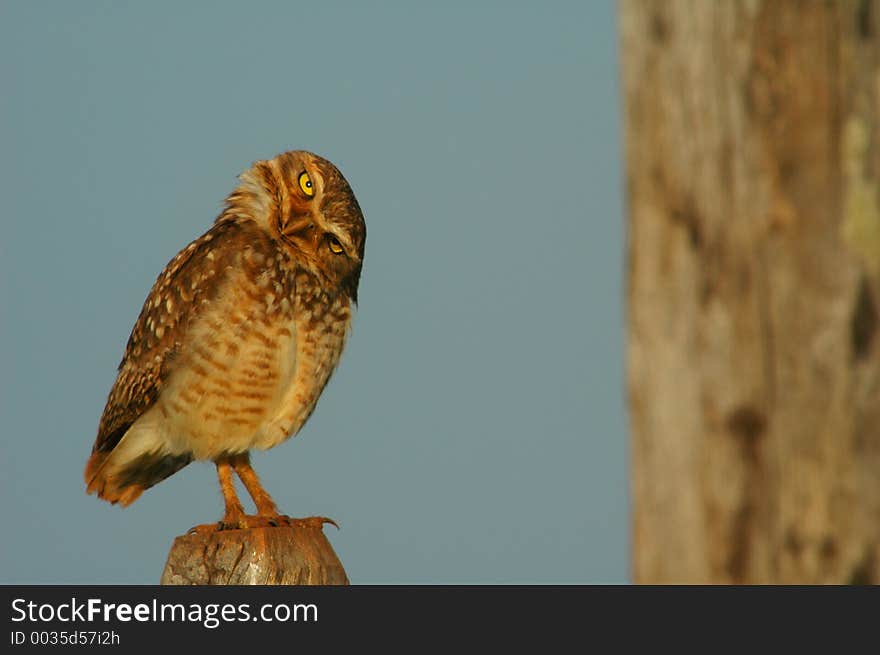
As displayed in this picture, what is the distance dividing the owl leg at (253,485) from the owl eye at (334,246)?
55.1 inches

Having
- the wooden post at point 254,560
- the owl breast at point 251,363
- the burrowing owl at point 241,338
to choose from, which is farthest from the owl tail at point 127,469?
the wooden post at point 254,560

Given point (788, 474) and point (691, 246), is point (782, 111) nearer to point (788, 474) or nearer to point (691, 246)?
point (691, 246)

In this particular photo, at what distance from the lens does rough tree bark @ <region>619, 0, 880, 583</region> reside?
7.30 ft

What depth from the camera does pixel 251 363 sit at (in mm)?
6840

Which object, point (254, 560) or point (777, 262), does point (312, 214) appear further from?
point (777, 262)

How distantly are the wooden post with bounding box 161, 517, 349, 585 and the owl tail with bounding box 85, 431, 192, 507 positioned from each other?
1.77m

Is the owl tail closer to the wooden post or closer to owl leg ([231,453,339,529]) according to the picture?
owl leg ([231,453,339,529])

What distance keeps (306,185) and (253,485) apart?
6.12ft

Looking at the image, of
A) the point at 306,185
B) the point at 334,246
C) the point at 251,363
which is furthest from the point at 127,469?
the point at 306,185

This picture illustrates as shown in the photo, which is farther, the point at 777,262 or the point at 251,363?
the point at 251,363

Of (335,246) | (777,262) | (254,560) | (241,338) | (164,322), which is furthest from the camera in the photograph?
(335,246)

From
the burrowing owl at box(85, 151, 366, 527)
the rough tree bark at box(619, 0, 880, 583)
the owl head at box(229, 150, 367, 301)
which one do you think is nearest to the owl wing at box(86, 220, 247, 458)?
the burrowing owl at box(85, 151, 366, 527)

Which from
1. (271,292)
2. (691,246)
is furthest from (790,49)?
(271,292)

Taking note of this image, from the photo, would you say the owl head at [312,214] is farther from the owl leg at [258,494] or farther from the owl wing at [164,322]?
the owl leg at [258,494]
